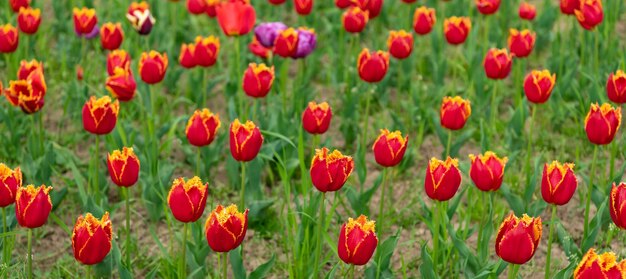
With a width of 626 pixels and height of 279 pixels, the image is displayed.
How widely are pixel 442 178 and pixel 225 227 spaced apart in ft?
2.35

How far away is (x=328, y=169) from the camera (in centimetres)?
296

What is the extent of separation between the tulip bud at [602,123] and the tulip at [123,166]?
1576 millimetres

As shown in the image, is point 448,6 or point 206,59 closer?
point 206,59

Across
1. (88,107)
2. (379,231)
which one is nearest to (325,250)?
(379,231)

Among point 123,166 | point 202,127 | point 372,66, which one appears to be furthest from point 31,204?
point 372,66

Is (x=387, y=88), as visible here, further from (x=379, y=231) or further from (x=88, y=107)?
(x=88, y=107)

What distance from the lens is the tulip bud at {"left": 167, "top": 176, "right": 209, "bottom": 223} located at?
9.31ft

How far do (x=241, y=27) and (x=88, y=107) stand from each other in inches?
52.3

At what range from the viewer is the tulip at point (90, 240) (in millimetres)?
2705

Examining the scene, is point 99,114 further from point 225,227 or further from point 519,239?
point 519,239

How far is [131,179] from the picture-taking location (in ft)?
10.4

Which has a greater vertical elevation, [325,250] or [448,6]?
[448,6]

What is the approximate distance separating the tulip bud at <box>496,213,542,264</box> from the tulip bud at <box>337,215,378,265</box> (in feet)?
1.22

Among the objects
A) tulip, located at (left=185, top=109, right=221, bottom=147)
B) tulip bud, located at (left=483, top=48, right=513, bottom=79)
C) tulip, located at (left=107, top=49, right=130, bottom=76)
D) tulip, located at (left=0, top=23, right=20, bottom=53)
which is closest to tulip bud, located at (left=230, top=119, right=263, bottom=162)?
tulip, located at (left=185, top=109, right=221, bottom=147)
